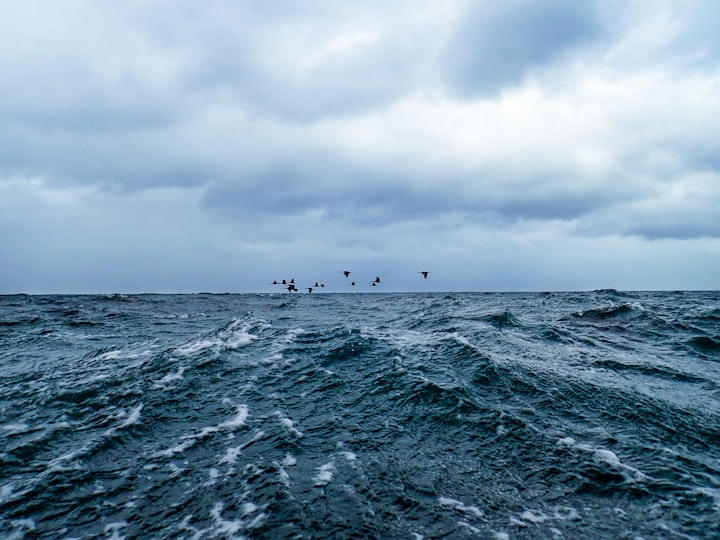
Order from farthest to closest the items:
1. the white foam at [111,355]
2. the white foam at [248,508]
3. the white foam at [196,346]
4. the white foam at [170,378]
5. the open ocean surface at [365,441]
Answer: the white foam at [196,346] < the white foam at [111,355] < the white foam at [170,378] < the white foam at [248,508] < the open ocean surface at [365,441]

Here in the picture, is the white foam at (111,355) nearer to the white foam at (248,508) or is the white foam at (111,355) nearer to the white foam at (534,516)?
the white foam at (248,508)

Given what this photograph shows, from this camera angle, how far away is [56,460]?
8.07m

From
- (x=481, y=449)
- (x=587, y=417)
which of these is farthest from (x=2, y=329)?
(x=587, y=417)

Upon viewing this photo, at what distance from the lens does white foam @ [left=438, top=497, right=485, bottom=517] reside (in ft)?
20.1

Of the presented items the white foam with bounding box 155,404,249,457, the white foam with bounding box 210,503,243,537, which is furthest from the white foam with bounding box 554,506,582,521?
the white foam with bounding box 155,404,249,457

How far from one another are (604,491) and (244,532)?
5.52m

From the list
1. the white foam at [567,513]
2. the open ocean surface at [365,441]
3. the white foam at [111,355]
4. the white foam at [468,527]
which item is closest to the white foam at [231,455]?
the open ocean surface at [365,441]

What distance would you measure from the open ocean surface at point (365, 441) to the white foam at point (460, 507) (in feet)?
0.09

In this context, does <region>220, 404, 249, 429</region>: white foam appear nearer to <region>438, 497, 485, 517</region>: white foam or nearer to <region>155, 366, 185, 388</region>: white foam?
<region>155, 366, 185, 388</region>: white foam

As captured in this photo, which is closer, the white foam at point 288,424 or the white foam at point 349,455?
the white foam at point 349,455

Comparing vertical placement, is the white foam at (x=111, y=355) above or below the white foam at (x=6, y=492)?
above

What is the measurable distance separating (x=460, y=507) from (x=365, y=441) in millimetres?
2748

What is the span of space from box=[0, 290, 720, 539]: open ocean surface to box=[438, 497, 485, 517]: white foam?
28 millimetres

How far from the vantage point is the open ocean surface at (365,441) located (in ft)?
19.9
